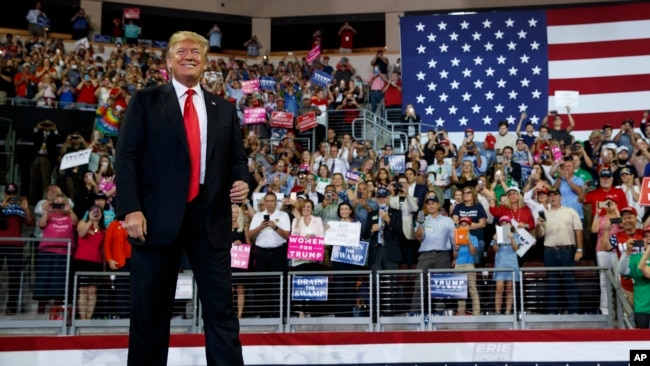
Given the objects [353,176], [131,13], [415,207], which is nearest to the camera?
[415,207]

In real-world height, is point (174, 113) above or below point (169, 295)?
above

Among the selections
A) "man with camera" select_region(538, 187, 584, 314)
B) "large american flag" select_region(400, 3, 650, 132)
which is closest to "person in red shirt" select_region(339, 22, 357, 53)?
"large american flag" select_region(400, 3, 650, 132)

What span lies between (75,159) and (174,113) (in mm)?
9587

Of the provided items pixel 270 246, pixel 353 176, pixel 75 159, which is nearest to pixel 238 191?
pixel 270 246

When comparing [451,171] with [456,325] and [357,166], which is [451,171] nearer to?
[357,166]

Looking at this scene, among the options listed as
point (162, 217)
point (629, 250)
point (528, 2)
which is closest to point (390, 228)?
point (629, 250)

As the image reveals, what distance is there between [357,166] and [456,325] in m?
4.66

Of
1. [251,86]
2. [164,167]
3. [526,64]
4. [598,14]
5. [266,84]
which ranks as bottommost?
[164,167]

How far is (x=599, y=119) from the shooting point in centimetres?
1986

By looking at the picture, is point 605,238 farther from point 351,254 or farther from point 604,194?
point 351,254

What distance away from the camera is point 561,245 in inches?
428

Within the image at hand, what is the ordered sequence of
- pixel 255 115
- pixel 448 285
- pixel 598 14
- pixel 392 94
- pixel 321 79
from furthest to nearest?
pixel 598 14, pixel 392 94, pixel 321 79, pixel 255 115, pixel 448 285

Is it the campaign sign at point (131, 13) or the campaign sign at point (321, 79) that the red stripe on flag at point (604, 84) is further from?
the campaign sign at point (131, 13)

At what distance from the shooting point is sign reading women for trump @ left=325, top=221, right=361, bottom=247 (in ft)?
35.5
